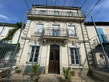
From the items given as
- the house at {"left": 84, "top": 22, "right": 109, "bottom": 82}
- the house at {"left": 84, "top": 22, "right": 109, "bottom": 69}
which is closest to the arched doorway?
the house at {"left": 84, "top": 22, "right": 109, "bottom": 82}

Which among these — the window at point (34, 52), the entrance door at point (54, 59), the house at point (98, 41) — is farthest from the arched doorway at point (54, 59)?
the house at point (98, 41)

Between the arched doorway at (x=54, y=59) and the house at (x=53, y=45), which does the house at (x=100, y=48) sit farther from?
the arched doorway at (x=54, y=59)

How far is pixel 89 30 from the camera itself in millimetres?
7293

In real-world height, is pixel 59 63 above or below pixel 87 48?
below

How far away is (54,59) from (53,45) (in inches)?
67.8

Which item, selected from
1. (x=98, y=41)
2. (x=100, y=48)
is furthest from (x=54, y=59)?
(x=98, y=41)

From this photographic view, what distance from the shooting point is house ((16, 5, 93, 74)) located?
17.8ft

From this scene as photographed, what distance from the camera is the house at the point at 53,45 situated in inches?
213

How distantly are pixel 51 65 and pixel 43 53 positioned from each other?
1635 mm

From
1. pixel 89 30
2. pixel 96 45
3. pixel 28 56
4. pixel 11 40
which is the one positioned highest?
pixel 89 30

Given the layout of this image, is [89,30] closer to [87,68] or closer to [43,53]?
[87,68]

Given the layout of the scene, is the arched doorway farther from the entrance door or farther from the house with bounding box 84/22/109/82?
the house with bounding box 84/22/109/82

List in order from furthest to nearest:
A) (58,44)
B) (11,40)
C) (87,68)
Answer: (11,40) → (58,44) → (87,68)

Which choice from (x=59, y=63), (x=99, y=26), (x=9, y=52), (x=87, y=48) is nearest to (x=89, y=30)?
(x=99, y=26)
